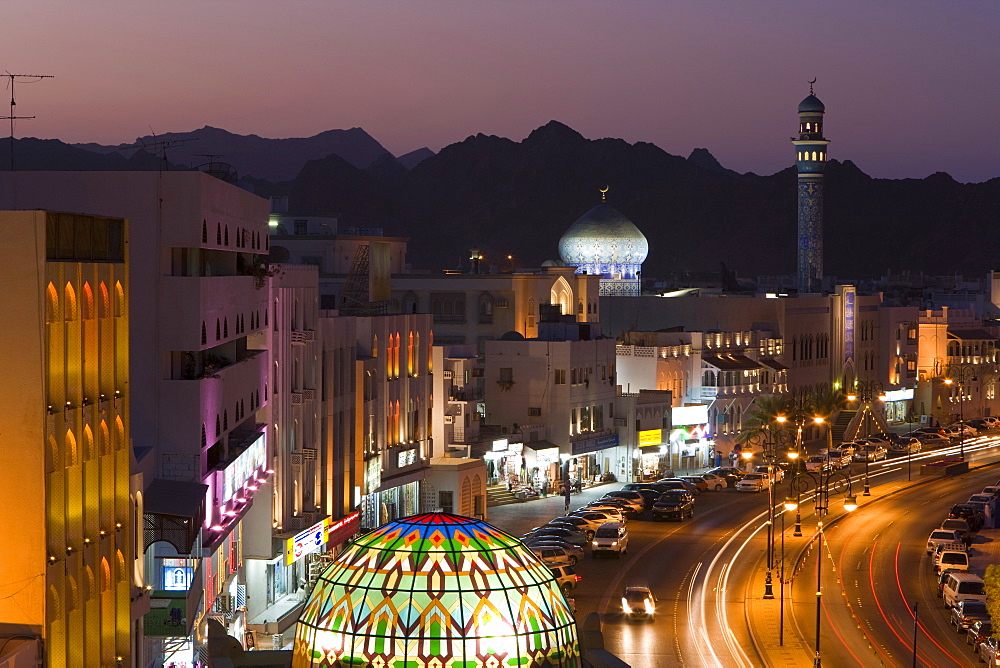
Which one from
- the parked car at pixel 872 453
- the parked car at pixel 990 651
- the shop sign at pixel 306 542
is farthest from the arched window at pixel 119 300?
the parked car at pixel 872 453

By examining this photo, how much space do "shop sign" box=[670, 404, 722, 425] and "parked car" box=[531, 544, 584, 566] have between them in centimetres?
3205

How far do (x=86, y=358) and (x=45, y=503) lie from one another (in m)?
3.45

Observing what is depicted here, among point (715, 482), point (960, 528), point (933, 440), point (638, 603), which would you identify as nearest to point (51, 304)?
point (638, 603)

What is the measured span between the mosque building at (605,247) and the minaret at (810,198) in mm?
20562

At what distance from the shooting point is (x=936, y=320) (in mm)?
130250

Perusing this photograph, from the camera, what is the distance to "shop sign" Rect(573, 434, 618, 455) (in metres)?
86.3

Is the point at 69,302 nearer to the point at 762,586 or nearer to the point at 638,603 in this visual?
the point at 638,603

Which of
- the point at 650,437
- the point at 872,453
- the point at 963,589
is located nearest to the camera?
the point at 963,589

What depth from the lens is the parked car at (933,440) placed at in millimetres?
108863

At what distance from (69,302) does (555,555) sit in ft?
103

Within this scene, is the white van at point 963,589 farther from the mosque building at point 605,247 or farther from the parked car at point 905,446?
the mosque building at point 605,247

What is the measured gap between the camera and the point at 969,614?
5316 cm

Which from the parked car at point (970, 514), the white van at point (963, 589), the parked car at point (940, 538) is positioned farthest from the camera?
the parked car at point (970, 514)

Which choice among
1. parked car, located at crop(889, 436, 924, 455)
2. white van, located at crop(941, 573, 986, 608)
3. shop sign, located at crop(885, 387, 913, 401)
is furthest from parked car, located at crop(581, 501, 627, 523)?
shop sign, located at crop(885, 387, 913, 401)
